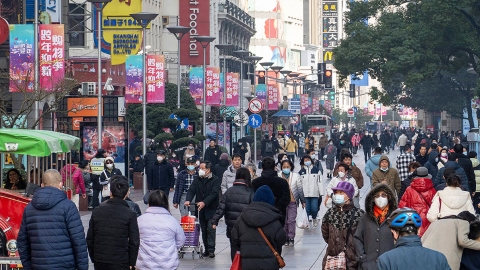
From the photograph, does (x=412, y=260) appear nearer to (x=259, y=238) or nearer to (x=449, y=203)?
(x=259, y=238)

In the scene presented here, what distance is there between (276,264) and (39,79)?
21.4 meters

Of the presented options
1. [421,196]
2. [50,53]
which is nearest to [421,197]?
[421,196]

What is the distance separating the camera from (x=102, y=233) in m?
11.6

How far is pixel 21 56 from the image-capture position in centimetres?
3206

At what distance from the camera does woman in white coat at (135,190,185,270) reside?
40.4 ft

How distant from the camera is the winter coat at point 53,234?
11000 mm

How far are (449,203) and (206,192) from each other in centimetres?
463

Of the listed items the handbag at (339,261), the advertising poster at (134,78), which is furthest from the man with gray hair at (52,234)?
the advertising poster at (134,78)

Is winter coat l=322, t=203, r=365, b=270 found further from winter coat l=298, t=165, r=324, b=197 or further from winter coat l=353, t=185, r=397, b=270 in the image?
winter coat l=298, t=165, r=324, b=197

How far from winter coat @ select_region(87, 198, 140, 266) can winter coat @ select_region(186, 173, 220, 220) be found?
22.3 ft

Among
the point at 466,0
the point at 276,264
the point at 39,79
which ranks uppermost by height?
the point at 466,0

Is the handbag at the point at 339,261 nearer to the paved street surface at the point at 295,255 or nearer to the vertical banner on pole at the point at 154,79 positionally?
the paved street surface at the point at 295,255

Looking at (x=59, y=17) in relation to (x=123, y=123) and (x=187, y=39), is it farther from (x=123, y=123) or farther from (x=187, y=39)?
(x=187, y=39)

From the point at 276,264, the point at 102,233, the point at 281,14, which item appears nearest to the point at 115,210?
the point at 102,233
